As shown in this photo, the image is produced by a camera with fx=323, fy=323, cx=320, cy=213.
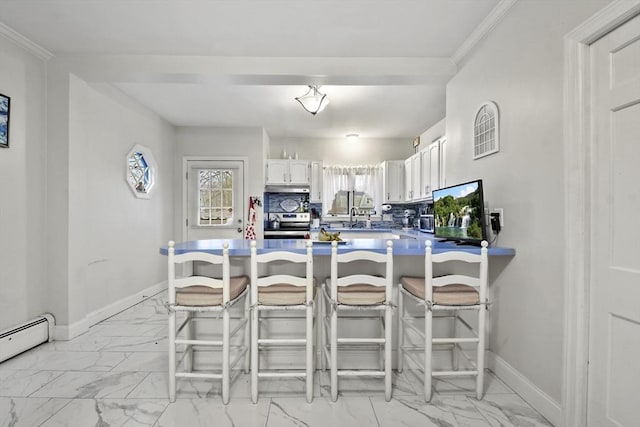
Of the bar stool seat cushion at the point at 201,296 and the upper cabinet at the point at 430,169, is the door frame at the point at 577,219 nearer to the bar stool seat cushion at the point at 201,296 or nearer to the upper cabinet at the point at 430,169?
the bar stool seat cushion at the point at 201,296

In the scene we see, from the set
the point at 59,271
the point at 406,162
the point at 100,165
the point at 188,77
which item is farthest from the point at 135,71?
the point at 406,162

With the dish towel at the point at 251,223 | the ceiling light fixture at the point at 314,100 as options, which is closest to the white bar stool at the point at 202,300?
the ceiling light fixture at the point at 314,100

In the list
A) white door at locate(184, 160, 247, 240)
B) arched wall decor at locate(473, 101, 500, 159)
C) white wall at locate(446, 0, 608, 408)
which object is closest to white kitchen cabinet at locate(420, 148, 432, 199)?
arched wall decor at locate(473, 101, 500, 159)

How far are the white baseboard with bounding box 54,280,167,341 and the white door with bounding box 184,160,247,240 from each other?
3.82ft

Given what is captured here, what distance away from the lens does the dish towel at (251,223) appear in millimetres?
5062

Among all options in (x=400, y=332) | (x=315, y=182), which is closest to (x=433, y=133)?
(x=315, y=182)

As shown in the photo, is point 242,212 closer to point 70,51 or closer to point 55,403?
point 70,51

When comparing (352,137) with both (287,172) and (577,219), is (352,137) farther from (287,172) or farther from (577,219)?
(577,219)

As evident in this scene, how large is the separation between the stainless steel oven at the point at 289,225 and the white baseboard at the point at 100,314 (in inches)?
73.8

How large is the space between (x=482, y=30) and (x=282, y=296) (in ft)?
7.90

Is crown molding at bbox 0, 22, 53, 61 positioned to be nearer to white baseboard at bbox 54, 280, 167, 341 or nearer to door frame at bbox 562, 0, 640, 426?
white baseboard at bbox 54, 280, 167, 341

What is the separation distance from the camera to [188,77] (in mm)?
2955

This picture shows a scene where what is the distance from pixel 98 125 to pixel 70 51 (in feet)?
2.58

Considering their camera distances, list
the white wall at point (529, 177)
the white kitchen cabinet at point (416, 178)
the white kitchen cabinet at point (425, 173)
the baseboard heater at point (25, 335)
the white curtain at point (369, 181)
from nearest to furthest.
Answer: the white wall at point (529, 177) < the baseboard heater at point (25, 335) < the white kitchen cabinet at point (425, 173) < the white kitchen cabinet at point (416, 178) < the white curtain at point (369, 181)
